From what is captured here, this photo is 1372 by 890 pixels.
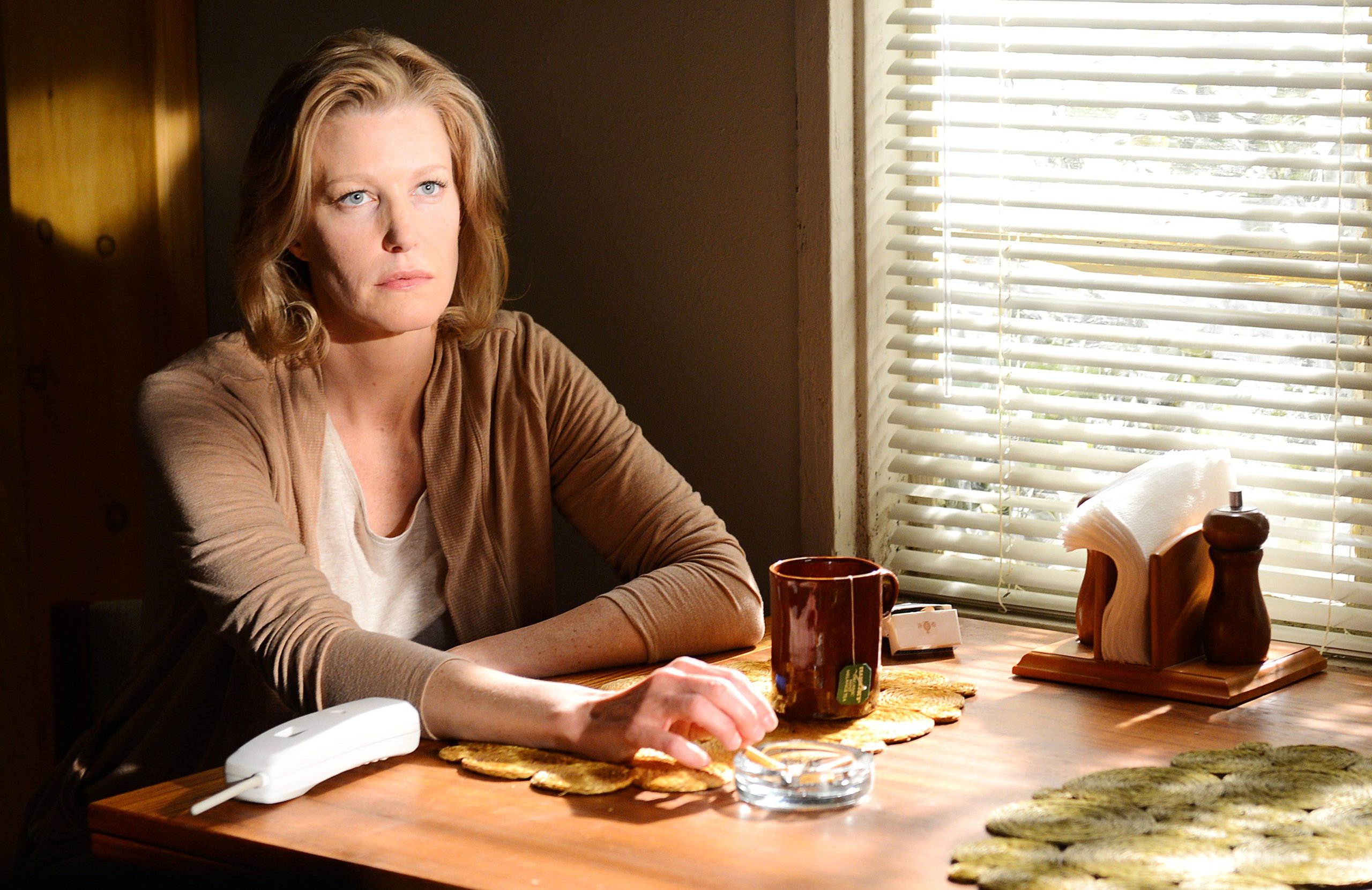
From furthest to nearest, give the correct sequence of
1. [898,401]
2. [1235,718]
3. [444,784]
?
[898,401]
[1235,718]
[444,784]

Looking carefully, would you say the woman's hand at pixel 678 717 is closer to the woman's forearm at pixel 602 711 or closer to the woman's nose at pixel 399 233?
the woman's forearm at pixel 602 711

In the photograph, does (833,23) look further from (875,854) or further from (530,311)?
(875,854)

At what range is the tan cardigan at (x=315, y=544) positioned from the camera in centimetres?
146

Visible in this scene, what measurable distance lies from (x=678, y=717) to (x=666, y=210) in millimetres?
1020

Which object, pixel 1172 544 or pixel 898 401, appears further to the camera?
pixel 898 401

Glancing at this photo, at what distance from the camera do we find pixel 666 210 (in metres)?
2.08

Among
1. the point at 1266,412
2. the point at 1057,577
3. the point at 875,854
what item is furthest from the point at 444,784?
the point at 1266,412

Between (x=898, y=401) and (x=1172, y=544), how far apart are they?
0.60m

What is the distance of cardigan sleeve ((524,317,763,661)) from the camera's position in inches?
65.0

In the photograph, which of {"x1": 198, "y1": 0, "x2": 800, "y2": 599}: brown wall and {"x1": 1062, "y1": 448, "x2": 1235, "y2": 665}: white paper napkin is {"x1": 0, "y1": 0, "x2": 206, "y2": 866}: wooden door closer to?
{"x1": 198, "y1": 0, "x2": 800, "y2": 599}: brown wall

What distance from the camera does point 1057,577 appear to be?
6.24 ft

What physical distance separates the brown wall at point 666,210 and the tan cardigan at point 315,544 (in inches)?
9.6

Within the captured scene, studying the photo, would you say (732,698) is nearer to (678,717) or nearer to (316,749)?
(678,717)

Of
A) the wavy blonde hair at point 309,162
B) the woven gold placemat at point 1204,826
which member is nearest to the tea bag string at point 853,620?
the woven gold placemat at point 1204,826
